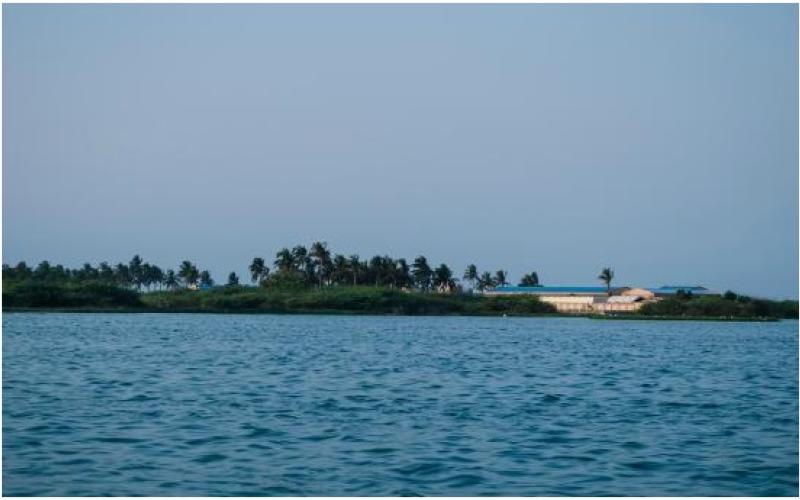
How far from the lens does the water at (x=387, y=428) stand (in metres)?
17.6

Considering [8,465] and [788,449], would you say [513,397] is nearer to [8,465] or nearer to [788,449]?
[788,449]

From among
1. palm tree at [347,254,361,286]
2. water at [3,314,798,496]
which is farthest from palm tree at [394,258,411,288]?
water at [3,314,798,496]

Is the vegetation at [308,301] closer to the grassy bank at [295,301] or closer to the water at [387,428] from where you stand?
the grassy bank at [295,301]

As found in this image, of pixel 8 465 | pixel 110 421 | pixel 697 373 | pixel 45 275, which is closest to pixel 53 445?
pixel 8 465

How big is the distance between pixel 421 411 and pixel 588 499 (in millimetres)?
11269

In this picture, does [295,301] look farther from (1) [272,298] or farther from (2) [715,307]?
(2) [715,307]

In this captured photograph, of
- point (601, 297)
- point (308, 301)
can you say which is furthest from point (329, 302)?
point (601, 297)

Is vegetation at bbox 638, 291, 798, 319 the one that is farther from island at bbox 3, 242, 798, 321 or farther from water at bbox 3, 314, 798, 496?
water at bbox 3, 314, 798, 496

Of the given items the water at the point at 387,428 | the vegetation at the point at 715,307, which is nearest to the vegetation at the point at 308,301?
the vegetation at the point at 715,307

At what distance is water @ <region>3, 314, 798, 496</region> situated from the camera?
694 inches

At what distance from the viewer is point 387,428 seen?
930 inches

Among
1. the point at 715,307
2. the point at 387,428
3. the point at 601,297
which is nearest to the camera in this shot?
the point at 387,428

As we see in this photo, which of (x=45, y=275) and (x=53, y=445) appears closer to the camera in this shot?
(x=53, y=445)

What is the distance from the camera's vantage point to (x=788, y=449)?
71.5ft
